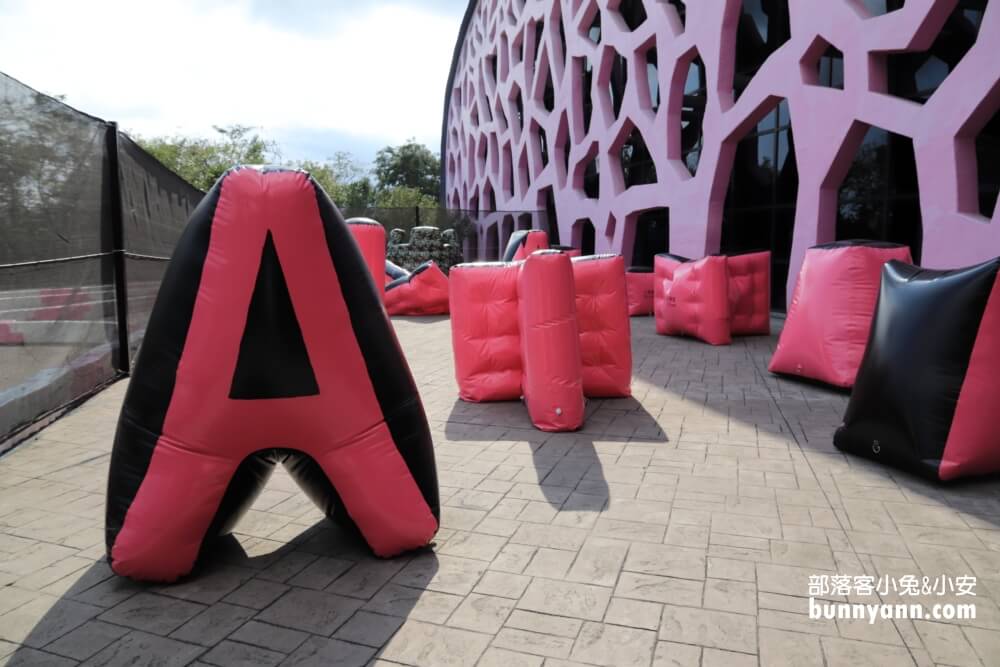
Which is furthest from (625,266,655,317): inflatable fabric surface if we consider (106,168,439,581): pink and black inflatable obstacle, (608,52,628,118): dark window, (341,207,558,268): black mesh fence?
(106,168,439,581): pink and black inflatable obstacle

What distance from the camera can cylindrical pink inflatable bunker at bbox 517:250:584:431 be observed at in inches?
208

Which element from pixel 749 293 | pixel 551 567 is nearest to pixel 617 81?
pixel 749 293

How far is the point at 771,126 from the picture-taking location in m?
14.4

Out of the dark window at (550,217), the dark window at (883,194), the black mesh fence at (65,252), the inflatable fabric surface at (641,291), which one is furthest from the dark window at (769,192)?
the black mesh fence at (65,252)

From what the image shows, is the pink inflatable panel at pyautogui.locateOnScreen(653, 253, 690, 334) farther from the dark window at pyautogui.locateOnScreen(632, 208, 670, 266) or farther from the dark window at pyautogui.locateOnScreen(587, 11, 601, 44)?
the dark window at pyautogui.locateOnScreen(587, 11, 601, 44)

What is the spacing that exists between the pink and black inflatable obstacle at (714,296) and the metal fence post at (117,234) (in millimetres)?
7488

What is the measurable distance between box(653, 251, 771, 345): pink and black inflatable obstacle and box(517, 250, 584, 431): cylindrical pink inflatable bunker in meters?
5.00

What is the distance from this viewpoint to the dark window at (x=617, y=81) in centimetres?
2031

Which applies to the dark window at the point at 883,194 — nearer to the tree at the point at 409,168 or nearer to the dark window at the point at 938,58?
the dark window at the point at 938,58

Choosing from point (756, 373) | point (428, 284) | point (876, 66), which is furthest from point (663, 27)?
point (756, 373)

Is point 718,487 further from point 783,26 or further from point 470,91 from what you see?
point 470,91

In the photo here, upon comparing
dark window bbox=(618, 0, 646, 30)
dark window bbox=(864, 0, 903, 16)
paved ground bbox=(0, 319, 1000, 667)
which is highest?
dark window bbox=(618, 0, 646, 30)

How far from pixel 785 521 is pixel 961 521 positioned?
0.94 metres

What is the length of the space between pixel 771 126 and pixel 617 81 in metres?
7.64
